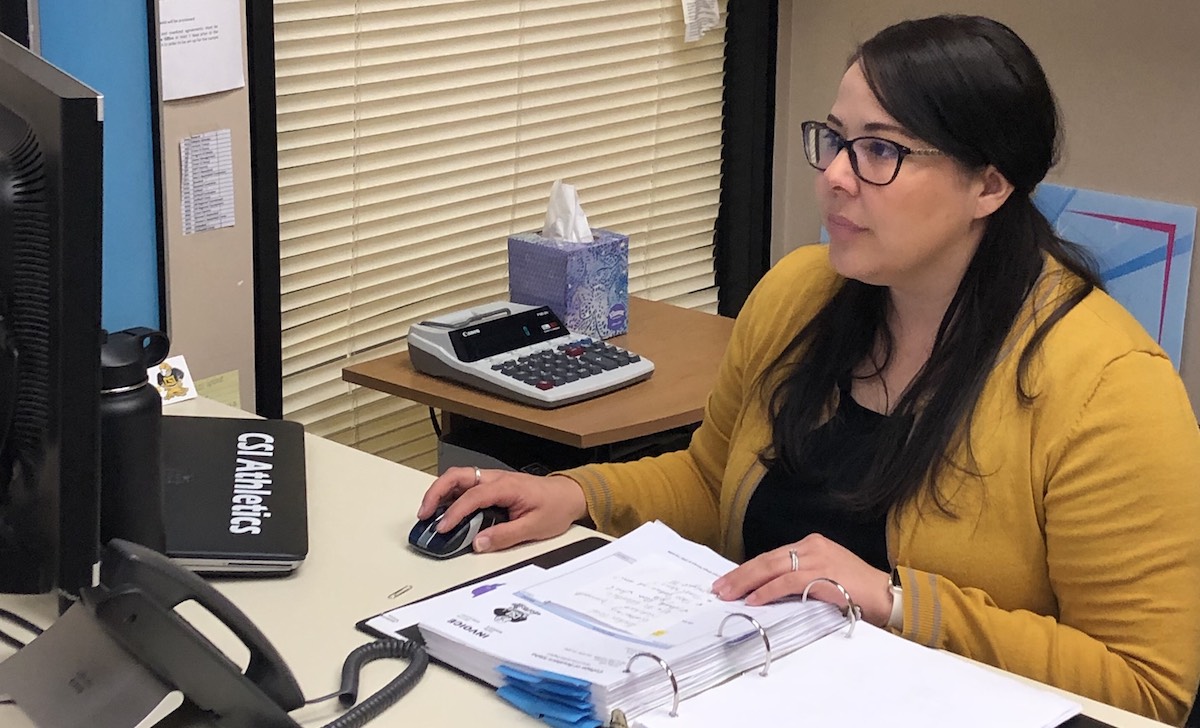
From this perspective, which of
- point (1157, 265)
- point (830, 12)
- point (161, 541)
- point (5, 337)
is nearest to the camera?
point (5, 337)

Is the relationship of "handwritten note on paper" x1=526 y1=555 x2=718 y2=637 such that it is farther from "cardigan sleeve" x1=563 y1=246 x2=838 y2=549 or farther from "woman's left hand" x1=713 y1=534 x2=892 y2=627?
"cardigan sleeve" x1=563 y1=246 x2=838 y2=549

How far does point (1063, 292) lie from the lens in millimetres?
1466

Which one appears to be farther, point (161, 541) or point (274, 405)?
point (274, 405)

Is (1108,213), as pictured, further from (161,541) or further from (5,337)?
(5,337)

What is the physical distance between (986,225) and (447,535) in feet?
2.15

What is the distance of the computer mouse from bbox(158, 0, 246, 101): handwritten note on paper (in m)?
0.80

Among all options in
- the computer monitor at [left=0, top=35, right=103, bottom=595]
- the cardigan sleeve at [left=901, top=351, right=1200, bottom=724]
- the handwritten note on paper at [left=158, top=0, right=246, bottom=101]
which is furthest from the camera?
the handwritten note on paper at [left=158, top=0, right=246, bottom=101]

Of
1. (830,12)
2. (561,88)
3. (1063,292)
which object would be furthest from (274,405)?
(830,12)

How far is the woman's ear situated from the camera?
4.83 feet

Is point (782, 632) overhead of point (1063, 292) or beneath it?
beneath

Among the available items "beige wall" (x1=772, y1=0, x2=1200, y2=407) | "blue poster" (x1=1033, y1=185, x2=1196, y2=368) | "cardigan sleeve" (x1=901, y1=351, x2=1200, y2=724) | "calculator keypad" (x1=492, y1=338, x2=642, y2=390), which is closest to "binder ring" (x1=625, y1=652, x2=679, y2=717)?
"cardigan sleeve" (x1=901, y1=351, x2=1200, y2=724)

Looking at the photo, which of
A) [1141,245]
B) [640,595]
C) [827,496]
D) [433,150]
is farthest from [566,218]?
[640,595]

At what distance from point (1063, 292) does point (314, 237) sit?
1.31m

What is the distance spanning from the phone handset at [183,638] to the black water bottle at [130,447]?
181mm
